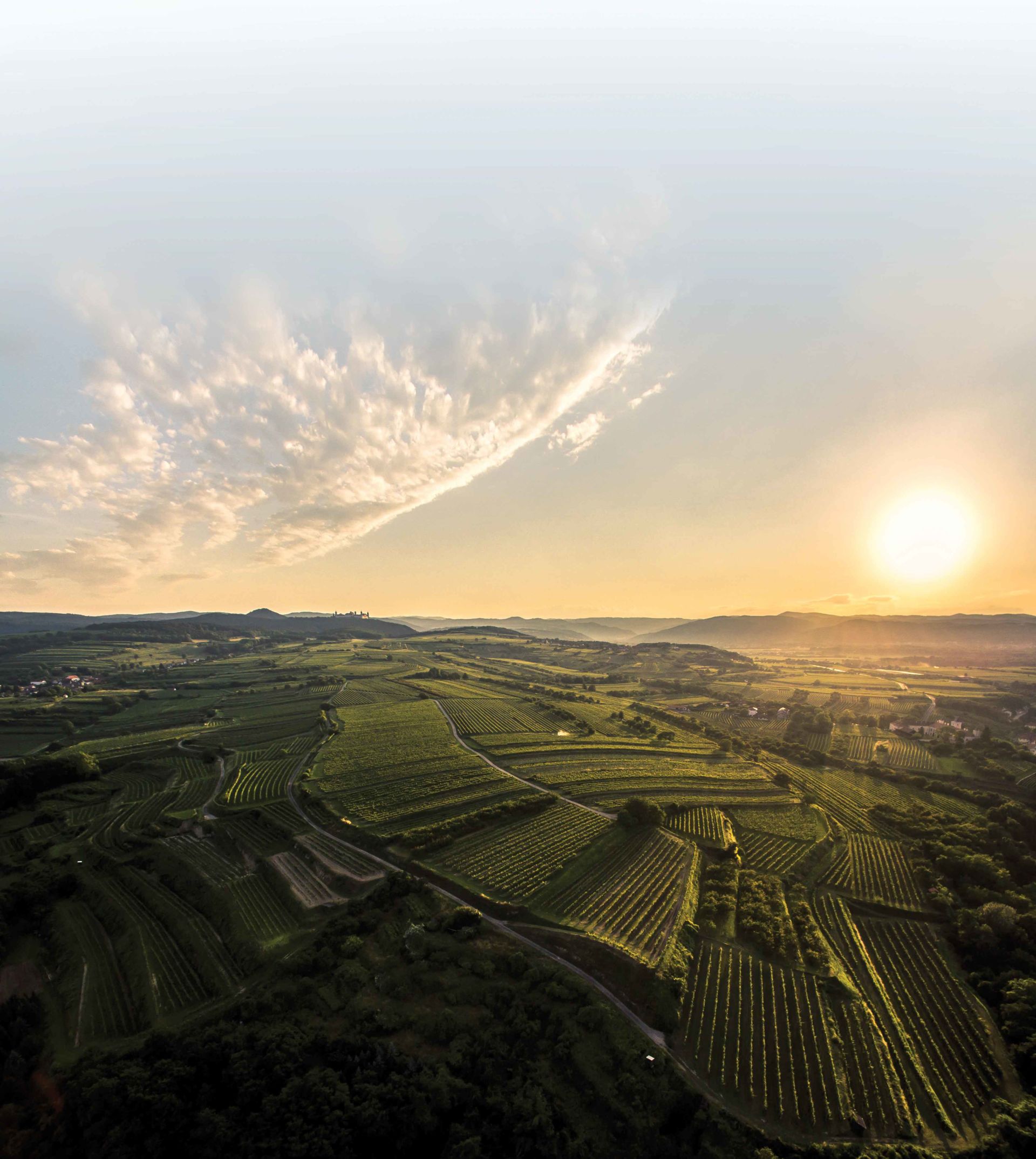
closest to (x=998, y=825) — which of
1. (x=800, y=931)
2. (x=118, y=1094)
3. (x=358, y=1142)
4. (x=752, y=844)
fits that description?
(x=752, y=844)

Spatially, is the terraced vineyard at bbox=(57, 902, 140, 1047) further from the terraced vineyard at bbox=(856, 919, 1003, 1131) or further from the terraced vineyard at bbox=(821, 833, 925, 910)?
the terraced vineyard at bbox=(821, 833, 925, 910)

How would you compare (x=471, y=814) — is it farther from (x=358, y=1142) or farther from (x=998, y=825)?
(x=998, y=825)

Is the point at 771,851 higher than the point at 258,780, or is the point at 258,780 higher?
the point at 258,780

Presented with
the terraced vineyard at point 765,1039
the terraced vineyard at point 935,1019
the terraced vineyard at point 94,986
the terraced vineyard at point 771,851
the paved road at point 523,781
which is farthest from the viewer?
the paved road at point 523,781

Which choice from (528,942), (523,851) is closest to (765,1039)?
(528,942)

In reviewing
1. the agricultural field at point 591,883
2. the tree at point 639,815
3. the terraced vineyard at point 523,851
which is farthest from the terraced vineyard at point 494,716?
the tree at point 639,815

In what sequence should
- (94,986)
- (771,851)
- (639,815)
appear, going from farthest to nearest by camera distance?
(639,815), (771,851), (94,986)

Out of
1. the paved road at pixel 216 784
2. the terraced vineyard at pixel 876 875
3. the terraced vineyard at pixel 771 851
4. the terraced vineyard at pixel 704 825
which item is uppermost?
the paved road at pixel 216 784

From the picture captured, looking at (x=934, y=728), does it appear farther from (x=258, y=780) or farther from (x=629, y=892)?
(x=258, y=780)

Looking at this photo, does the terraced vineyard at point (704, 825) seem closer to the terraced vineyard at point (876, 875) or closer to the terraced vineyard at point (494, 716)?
the terraced vineyard at point (876, 875)
